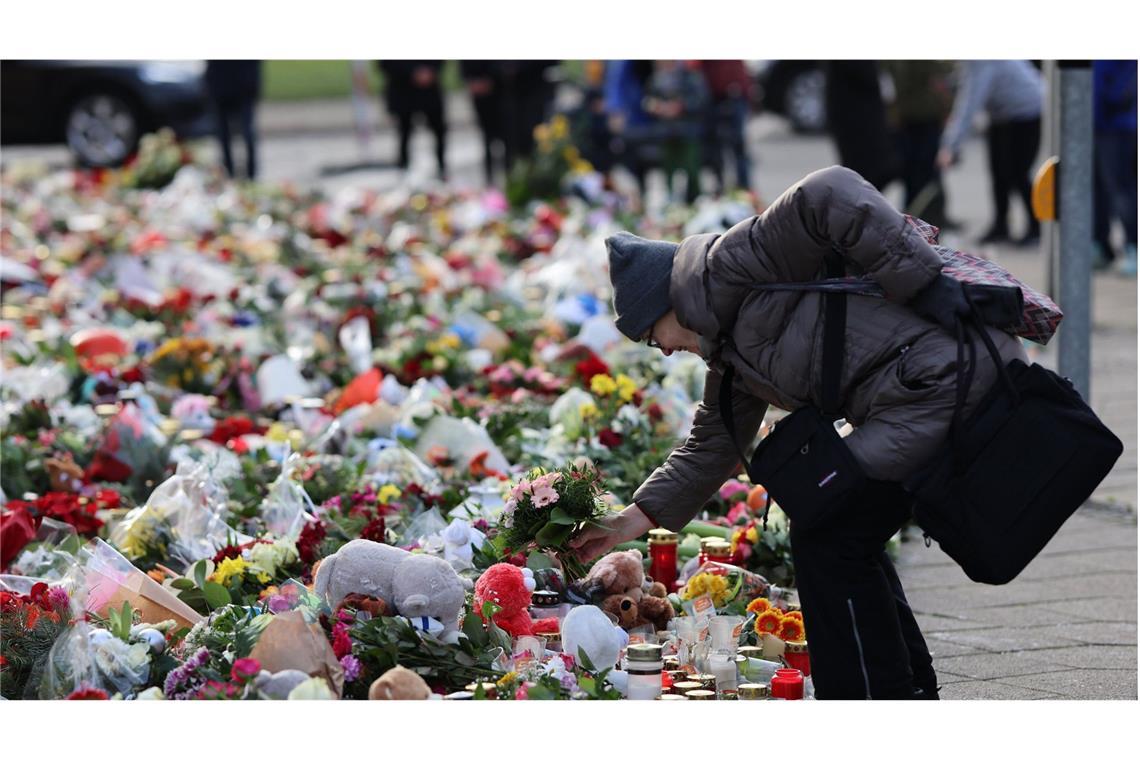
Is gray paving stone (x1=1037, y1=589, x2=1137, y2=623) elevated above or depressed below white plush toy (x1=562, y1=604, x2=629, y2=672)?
below

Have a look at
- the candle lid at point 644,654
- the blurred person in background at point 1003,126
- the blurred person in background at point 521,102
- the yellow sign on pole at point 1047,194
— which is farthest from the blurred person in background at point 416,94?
the candle lid at point 644,654

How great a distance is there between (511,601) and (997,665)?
47.2 inches

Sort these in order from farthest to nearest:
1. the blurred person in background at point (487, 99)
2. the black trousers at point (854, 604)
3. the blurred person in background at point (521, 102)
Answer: the blurred person in background at point (521, 102) < the blurred person in background at point (487, 99) < the black trousers at point (854, 604)

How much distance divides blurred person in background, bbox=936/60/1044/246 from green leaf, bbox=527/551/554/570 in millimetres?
6998

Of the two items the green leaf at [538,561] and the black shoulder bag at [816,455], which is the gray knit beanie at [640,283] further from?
the green leaf at [538,561]

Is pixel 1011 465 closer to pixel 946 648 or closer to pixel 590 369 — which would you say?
pixel 946 648

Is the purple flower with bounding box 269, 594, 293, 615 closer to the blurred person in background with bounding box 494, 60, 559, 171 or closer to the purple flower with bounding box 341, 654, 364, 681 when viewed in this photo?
the purple flower with bounding box 341, 654, 364, 681

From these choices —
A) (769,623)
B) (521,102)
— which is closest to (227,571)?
(769,623)

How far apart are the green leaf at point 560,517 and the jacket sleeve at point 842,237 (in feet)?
2.48

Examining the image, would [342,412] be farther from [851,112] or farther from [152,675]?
[851,112]

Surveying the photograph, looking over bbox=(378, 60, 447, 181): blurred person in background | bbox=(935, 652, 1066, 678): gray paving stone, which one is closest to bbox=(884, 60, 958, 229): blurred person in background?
bbox=(378, 60, 447, 181): blurred person in background

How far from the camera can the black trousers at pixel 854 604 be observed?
11.2 ft

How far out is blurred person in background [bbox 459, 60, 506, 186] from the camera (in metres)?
13.6

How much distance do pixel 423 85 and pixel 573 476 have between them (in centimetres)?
1006
